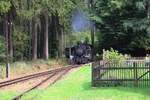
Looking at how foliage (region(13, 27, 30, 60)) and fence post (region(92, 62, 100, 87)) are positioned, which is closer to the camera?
fence post (region(92, 62, 100, 87))

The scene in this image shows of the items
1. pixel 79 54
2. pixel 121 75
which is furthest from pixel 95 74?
pixel 79 54

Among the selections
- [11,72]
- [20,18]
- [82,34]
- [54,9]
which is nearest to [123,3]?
[54,9]

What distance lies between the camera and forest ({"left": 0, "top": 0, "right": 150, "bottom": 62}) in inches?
2234

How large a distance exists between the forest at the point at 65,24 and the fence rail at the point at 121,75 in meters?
26.2

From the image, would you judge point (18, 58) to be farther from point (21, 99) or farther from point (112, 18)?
point (21, 99)

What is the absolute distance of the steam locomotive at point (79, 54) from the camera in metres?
70.8

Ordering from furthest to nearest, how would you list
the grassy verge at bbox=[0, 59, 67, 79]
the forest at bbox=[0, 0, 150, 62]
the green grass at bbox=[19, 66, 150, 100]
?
the forest at bbox=[0, 0, 150, 62] → the grassy verge at bbox=[0, 59, 67, 79] → the green grass at bbox=[19, 66, 150, 100]

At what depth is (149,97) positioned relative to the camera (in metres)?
21.6

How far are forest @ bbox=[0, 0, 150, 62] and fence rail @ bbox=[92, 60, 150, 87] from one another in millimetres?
26218

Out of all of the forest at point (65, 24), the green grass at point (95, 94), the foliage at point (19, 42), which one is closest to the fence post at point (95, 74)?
the green grass at point (95, 94)

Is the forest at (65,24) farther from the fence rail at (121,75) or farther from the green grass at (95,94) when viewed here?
the green grass at (95,94)

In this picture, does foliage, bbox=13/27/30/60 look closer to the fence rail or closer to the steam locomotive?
the steam locomotive

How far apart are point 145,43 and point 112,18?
5.84m

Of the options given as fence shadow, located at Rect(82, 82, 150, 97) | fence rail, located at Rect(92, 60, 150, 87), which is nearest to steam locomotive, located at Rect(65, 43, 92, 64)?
fence rail, located at Rect(92, 60, 150, 87)
